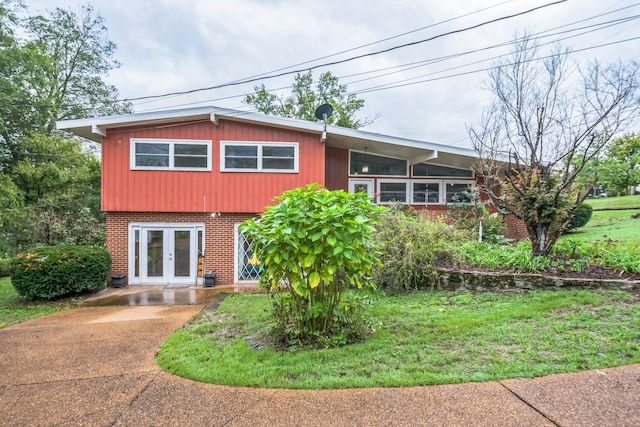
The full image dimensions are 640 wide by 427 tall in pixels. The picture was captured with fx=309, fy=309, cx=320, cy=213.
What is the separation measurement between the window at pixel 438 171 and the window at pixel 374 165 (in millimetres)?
517

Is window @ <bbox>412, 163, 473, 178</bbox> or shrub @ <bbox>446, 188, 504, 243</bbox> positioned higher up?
window @ <bbox>412, 163, 473, 178</bbox>

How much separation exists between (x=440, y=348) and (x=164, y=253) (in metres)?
8.29

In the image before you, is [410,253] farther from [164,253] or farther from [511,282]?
[164,253]

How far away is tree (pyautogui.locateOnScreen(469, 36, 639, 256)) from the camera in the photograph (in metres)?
5.94

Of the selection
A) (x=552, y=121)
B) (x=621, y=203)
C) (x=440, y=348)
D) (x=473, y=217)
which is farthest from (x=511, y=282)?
(x=621, y=203)

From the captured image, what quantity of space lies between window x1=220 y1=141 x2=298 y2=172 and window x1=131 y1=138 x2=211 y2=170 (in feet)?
1.86

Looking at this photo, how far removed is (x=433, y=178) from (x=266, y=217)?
8.96 m

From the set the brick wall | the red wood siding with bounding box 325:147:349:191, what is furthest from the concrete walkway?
the red wood siding with bounding box 325:147:349:191

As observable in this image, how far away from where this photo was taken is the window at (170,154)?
29.3ft

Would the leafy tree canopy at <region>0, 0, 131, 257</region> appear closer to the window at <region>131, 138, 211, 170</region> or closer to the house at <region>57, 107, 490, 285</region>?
the house at <region>57, 107, 490, 285</region>

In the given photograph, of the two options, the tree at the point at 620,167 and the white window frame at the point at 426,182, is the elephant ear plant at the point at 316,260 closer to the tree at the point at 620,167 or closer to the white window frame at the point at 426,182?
the white window frame at the point at 426,182

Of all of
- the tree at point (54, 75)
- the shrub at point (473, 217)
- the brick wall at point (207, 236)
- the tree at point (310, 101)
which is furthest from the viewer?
the tree at point (310, 101)

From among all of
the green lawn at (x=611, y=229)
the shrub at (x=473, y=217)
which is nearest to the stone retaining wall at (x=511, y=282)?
the green lawn at (x=611, y=229)

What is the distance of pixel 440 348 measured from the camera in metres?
3.44
